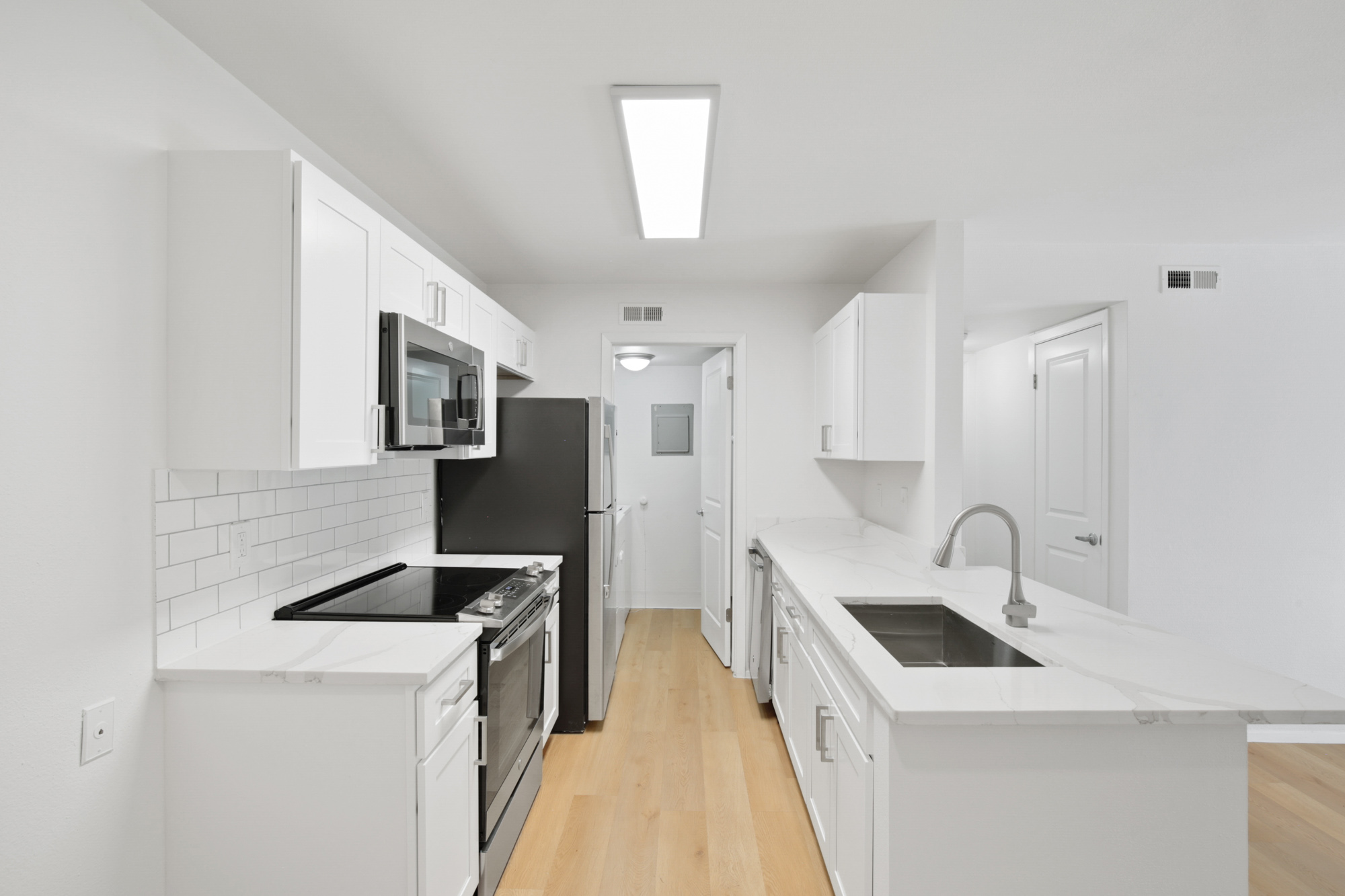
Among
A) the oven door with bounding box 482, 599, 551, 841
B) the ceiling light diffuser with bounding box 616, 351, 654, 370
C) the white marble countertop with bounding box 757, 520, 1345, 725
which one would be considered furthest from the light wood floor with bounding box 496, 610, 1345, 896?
the ceiling light diffuser with bounding box 616, 351, 654, 370

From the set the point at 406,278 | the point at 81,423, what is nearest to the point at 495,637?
the point at 81,423

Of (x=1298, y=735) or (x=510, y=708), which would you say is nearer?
(x=510, y=708)

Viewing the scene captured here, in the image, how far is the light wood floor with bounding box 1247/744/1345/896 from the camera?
2.05 meters

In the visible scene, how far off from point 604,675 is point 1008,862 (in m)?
2.14

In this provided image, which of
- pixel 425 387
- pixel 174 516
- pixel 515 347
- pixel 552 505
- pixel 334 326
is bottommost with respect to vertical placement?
pixel 552 505

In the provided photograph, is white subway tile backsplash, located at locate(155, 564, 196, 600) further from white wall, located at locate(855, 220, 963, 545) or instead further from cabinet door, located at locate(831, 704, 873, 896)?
white wall, located at locate(855, 220, 963, 545)

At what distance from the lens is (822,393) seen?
141 inches

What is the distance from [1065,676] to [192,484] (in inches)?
90.0

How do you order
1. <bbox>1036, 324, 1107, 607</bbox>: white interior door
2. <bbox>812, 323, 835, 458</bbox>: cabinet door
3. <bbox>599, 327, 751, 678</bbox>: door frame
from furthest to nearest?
<bbox>599, 327, 751, 678</bbox>: door frame < <bbox>812, 323, 835, 458</bbox>: cabinet door < <bbox>1036, 324, 1107, 607</bbox>: white interior door

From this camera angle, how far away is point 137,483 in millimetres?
1398

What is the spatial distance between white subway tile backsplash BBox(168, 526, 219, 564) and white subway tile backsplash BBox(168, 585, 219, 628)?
96mm

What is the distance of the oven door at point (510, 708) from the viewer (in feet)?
6.17

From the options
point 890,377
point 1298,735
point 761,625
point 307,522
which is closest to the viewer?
point 307,522

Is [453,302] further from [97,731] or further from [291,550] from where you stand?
[97,731]
